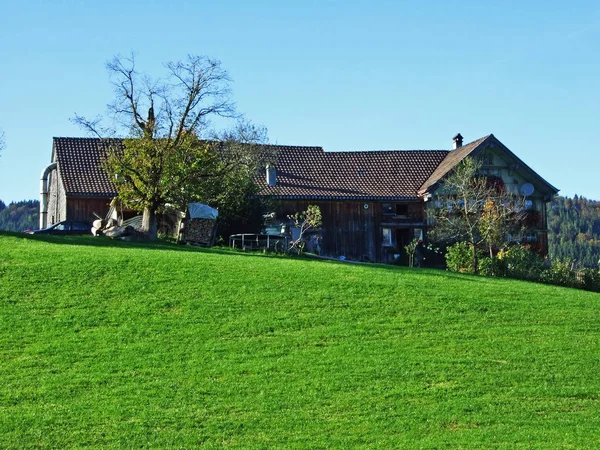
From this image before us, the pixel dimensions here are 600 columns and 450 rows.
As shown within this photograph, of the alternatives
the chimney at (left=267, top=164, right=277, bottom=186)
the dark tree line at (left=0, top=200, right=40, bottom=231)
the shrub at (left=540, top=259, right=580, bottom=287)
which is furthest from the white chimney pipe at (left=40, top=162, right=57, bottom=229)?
the dark tree line at (left=0, top=200, right=40, bottom=231)

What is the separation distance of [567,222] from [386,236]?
72270 mm

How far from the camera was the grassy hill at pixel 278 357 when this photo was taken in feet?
56.3

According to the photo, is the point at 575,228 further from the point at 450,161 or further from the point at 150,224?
the point at 150,224

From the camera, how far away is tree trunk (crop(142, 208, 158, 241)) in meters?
41.8

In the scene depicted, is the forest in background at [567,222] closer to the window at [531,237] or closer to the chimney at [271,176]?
the window at [531,237]

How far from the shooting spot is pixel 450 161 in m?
55.6

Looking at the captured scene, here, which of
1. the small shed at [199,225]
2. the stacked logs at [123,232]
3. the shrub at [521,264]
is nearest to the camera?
the shrub at [521,264]

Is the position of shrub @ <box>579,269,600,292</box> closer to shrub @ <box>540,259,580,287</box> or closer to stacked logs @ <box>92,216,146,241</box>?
shrub @ <box>540,259,580,287</box>

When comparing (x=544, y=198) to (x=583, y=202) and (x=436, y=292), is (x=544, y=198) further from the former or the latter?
(x=583, y=202)

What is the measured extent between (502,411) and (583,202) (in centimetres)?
11692

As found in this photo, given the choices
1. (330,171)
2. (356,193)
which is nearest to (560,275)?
(356,193)

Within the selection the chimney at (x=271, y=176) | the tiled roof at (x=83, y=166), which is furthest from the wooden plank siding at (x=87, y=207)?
the chimney at (x=271, y=176)

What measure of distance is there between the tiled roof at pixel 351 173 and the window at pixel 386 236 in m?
1.93

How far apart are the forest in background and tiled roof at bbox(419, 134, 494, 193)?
47.1m
